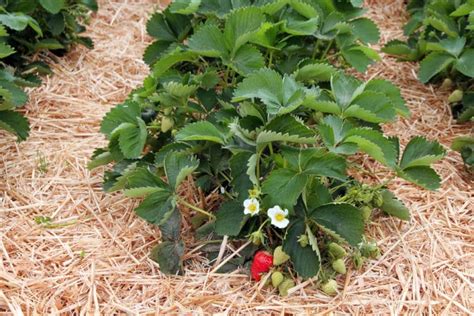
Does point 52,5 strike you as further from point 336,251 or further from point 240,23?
point 336,251

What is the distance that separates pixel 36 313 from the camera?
1.64m

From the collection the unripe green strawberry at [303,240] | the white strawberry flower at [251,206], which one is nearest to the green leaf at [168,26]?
the white strawberry flower at [251,206]

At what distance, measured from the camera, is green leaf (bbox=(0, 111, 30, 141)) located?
7.17 ft

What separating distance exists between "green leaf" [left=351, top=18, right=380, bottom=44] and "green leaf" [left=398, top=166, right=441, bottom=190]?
2.32 feet

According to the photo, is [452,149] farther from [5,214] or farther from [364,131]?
[5,214]

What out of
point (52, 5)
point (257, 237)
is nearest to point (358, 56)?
point (257, 237)

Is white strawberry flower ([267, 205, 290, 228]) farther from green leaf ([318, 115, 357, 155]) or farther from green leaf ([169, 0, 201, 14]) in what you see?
green leaf ([169, 0, 201, 14])

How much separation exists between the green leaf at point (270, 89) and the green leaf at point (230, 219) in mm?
280

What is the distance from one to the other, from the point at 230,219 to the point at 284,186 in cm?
21

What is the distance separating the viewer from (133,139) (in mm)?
1850

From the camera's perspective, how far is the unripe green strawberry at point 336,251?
1681mm

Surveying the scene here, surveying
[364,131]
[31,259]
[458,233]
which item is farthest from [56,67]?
[458,233]

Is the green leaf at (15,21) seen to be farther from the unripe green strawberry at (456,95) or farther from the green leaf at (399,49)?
the unripe green strawberry at (456,95)

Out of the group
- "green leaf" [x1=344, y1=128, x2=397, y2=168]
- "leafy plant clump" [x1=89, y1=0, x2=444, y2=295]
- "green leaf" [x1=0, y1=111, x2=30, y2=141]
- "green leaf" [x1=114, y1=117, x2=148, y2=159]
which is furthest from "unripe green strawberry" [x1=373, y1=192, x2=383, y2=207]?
"green leaf" [x1=0, y1=111, x2=30, y2=141]
